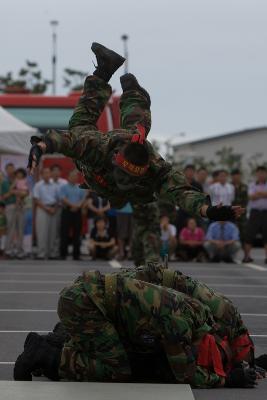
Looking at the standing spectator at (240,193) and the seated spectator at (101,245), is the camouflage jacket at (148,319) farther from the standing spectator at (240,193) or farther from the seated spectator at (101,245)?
the standing spectator at (240,193)

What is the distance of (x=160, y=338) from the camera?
755 cm

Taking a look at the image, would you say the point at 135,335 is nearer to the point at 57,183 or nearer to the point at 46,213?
the point at 57,183

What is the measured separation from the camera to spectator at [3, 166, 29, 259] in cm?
2178

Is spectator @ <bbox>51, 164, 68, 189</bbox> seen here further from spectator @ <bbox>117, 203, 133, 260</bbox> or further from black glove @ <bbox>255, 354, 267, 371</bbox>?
black glove @ <bbox>255, 354, 267, 371</bbox>

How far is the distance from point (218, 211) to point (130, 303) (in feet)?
3.95

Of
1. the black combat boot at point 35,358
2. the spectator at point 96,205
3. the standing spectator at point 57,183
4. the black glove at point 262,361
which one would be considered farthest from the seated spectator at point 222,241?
the black combat boot at point 35,358

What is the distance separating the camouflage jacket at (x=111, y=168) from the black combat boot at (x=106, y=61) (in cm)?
131

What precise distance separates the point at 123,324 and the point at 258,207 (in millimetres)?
13702

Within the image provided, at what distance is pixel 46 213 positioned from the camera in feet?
72.6

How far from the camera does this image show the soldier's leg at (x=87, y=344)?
7500 mm

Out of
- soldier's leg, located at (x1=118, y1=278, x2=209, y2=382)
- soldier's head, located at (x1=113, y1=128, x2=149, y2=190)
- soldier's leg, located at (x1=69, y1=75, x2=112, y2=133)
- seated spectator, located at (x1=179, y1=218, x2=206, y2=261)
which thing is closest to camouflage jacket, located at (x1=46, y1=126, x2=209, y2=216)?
soldier's head, located at (x1=113, y1=128, x2=149, y2=190)

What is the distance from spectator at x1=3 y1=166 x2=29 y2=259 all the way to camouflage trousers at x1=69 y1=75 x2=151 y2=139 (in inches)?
421

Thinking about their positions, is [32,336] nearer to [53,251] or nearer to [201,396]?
[201,396]

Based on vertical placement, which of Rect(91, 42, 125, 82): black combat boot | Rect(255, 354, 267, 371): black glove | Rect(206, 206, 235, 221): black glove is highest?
Rect(91, 42, 125, 82): black combat boot
